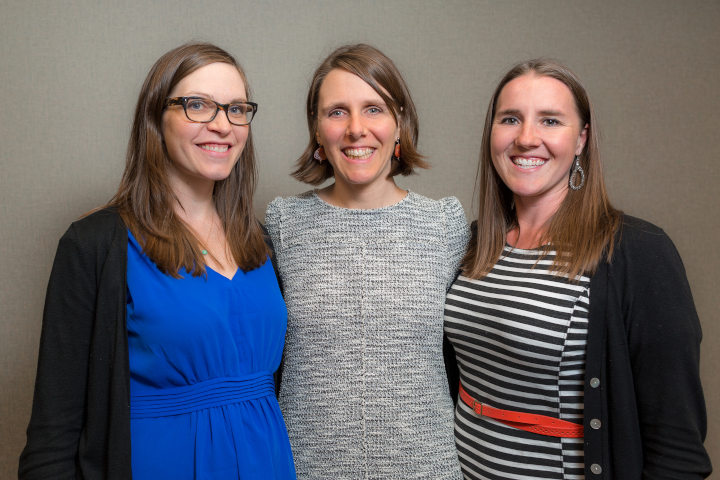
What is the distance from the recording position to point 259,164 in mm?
2709

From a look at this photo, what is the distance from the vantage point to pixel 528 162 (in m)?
1.79

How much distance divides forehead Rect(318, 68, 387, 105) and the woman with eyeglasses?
0.24 meters

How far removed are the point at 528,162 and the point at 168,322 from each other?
104 cm

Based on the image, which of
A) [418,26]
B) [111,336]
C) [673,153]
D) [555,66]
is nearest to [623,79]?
[673,153]

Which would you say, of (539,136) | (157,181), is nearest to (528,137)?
(539,136)

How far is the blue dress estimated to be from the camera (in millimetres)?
1513

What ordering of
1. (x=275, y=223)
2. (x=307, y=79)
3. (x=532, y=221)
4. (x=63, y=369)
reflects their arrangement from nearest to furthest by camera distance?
(x=63, y=369), (x=532, y=221), (x=275, y=223), (x=307, y=79)

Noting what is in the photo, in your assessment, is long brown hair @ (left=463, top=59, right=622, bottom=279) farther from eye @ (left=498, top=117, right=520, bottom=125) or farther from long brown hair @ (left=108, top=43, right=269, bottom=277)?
long brown hair @ (left=108, top=43, right=269, bottom=277)

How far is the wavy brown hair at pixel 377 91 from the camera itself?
1.82m

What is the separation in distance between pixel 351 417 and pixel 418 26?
1.83m

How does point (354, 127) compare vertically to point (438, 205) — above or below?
above

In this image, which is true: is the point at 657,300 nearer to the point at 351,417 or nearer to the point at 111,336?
the point at 351,417

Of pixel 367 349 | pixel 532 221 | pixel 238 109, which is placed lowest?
pixel 367 349

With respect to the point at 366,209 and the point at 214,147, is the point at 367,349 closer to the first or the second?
the point at 366,209
